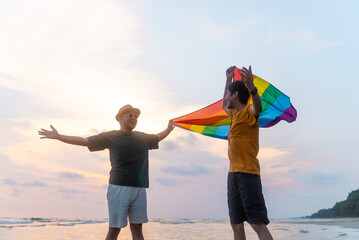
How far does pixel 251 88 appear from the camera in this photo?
3.65m

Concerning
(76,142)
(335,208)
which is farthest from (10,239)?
(335,208)

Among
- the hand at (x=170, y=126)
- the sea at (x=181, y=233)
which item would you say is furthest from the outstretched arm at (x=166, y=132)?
the sea at (x=181, y=233)

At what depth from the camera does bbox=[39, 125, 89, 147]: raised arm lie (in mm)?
4645

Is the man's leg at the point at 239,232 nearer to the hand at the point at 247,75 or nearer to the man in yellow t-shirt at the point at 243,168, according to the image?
the man in yellow t-shirt at the point at 243,168

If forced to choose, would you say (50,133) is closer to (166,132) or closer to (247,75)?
(166,132)

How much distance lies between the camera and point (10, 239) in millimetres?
9469

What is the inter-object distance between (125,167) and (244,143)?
5.28 feet

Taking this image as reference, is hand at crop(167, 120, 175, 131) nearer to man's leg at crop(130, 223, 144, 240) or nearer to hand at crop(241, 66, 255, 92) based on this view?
man's leg at crop(130, 223, 144, 240)

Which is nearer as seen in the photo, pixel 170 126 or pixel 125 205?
pixel 125 205

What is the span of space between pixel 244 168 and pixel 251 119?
530mm

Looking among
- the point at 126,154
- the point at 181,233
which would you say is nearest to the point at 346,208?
the point at 181,233

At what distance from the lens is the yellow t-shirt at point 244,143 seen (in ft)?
13.1

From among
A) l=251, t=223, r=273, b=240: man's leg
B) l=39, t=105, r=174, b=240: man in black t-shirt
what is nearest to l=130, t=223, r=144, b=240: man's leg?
l=39, t=105, r=174, b=240: man in black t-shirt

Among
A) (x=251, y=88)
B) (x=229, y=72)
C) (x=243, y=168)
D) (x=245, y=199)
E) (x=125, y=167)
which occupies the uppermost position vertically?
(x=229, y=72)
